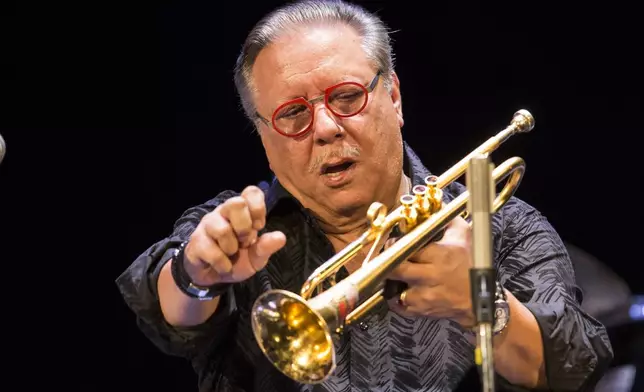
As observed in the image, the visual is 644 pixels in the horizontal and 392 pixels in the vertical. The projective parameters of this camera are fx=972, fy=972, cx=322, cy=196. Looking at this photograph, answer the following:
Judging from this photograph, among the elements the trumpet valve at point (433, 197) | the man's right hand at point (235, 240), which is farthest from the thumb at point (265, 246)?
the trumpet valve at point (433, 197)

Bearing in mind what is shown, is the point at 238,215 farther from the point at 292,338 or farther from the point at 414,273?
the point at 414,273

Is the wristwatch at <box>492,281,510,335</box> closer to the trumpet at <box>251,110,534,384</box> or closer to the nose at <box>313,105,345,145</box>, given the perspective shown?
the trumpet at <box>251,110,534,384</box>

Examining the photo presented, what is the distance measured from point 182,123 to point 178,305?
175 centimetres

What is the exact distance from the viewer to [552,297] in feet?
8.70

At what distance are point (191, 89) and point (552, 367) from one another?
2.13m

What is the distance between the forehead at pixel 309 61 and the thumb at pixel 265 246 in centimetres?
69

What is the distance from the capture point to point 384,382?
A: 8.77ft

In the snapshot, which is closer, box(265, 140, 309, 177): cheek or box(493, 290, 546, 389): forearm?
box(493, 290, 546, 389): forearm

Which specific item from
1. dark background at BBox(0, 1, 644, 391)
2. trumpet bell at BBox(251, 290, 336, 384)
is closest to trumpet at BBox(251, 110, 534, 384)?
trumpet bell at BBox(251, 290, 336, 384)

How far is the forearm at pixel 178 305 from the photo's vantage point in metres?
2.41

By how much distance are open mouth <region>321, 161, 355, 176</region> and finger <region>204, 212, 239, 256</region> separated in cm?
63

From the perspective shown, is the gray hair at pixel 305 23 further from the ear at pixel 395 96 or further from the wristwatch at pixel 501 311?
the wristwatch at pixel 501 311

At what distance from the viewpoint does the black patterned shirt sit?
252 cm

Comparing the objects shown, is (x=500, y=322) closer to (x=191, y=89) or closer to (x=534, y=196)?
(x=534, y=196)
